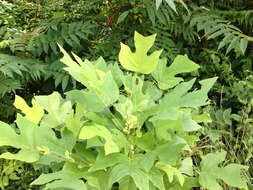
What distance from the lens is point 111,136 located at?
415mm

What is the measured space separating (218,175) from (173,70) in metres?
0.22

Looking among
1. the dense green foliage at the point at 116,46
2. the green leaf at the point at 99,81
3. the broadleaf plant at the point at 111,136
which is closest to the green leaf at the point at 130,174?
the broadleaf plant at the point at 111,136

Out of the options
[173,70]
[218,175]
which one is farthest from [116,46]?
[218,175]

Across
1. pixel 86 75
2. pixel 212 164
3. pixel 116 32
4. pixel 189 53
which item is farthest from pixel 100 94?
pixel 189 53

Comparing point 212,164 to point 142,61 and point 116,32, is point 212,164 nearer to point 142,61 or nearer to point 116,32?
point 142,61

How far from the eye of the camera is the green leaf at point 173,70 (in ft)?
1.68

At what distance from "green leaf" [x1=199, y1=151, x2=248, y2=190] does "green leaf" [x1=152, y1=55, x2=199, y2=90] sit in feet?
0.58

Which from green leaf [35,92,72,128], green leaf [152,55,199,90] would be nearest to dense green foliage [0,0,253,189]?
green leaf [152,55,199,90]

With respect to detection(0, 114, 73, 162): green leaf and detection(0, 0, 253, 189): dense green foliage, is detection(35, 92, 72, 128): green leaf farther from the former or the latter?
detection(0, 0, 253, 189): dense green foliage

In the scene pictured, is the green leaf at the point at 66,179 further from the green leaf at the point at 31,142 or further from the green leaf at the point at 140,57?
the green leaf at the point at 140,57

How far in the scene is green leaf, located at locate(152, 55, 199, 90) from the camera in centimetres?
51

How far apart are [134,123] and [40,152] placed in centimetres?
17

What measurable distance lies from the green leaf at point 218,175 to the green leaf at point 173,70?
176 mm

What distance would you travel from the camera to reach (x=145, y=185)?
1.29ft
